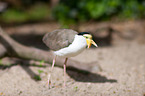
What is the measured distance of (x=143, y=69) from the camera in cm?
528

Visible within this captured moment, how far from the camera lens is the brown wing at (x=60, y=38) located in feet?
11.0

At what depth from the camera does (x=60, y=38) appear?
3482 millimetres

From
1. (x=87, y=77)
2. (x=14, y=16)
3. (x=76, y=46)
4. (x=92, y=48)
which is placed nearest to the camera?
(x=76, y=46)

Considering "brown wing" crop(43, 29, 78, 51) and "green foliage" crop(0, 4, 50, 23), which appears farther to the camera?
"green foliage" crop(0, 4, 50, 23)

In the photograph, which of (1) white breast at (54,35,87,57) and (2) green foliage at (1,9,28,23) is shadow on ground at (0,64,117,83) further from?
(2) green foliage at (1,9,28,23)

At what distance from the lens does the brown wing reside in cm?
337

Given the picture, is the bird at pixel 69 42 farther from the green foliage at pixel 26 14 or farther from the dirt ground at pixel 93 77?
the green foliage at pixel 26 14

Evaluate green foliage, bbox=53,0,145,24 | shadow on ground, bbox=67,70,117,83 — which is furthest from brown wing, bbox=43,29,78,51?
green foliage, bbox=53,0,145,24

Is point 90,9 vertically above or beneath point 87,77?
above

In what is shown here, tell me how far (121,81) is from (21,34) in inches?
245

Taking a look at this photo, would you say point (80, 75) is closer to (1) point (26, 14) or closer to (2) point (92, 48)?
(2) point (92, 48)

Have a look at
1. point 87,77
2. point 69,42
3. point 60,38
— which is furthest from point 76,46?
point 87,77

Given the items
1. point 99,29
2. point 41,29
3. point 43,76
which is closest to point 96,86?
point 43,76

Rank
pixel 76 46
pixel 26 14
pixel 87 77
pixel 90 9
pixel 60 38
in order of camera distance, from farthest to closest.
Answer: pixel 26 14 < pixel 90 9 < pixel 87 77 < pixel 60 38 < pixel 76 46
